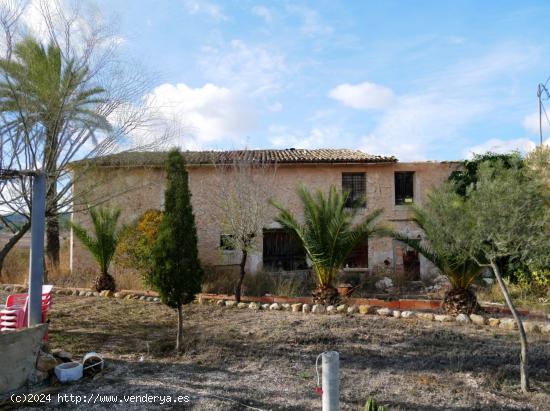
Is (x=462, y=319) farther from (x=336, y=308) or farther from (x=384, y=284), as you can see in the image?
(x=384, y=284)

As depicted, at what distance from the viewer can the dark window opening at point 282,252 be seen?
16.4m

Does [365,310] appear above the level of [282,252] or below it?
below

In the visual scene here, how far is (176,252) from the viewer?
280 inches

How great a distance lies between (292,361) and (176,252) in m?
2.55

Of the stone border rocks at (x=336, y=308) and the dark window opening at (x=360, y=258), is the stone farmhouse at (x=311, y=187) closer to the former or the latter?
the dark window opening at (x=360, y=258)

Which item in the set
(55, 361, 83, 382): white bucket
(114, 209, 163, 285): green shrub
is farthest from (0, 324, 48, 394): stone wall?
(114, 209, 163, 285): green shrub

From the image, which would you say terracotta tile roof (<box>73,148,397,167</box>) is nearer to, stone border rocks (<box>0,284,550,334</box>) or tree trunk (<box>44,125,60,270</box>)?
stone border rocks (<box>0,284,550,334</box>)

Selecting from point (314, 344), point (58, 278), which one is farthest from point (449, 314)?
point (58, 278)

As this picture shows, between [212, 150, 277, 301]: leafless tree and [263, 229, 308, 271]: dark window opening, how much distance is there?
281 cm

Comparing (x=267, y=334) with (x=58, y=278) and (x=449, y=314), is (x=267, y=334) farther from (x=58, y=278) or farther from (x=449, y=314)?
(x=58, y=278)

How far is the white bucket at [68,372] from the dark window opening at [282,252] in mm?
10748

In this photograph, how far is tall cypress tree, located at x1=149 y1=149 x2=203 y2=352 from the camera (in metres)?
7.09

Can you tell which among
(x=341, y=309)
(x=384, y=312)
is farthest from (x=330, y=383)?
(x=341, y=309)

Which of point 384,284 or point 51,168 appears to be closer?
point 51,168
